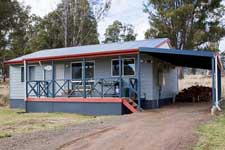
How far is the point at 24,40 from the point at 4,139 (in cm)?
4502

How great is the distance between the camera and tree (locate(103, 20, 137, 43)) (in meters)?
56.7

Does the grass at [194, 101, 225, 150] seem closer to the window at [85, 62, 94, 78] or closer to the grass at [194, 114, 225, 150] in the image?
the grass at [194, 114, 225, 150]

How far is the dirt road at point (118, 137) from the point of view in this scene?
857cm

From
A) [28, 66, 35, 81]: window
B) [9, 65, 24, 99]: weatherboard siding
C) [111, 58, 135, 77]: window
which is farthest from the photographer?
[9, 65, 24, 99]: weatherboard siding

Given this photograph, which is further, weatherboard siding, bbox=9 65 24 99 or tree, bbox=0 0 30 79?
tree, bbox=0 0 30 79

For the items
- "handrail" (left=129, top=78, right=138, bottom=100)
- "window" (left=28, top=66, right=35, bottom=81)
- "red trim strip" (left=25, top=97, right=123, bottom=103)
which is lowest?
"red trim strip" (left=25, top=97, right=123, bottom=103)

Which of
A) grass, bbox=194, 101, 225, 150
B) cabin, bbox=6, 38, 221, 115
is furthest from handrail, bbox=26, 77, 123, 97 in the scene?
grass, bbox=194, 101, 225, 150

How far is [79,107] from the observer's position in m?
18.2

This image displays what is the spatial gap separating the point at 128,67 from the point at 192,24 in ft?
68.9

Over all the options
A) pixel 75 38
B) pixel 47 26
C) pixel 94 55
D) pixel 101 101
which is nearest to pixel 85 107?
pixel 101 101

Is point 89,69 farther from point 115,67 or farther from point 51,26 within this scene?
point 51,26

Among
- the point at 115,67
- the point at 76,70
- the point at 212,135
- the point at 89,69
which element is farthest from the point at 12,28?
the point at 212,135

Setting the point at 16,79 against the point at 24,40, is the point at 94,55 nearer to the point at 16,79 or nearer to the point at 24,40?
the point at 16,79

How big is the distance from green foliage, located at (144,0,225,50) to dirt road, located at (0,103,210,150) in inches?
1014
